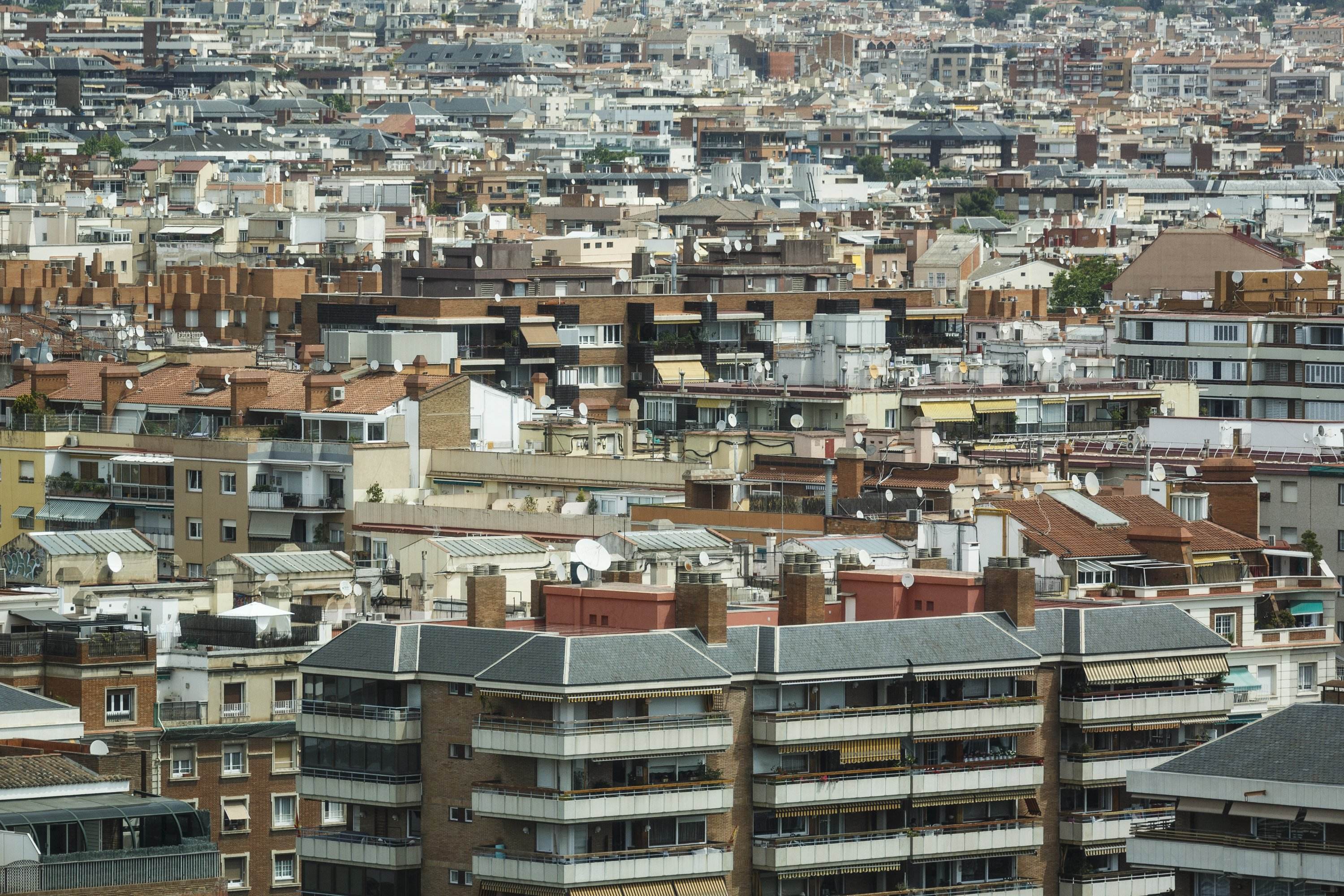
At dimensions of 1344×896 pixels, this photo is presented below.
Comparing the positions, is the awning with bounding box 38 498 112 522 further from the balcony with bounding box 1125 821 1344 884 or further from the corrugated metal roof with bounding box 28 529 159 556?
the balcony with bounding box 1125 821 1344 884

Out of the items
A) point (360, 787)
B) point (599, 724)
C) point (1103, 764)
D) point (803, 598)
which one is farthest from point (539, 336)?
point (599, 724)

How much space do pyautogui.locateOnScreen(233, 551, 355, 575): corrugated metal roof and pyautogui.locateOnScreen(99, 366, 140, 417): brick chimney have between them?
63.3ft

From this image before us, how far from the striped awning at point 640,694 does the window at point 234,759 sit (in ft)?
28.0

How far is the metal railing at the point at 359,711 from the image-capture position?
5200cm

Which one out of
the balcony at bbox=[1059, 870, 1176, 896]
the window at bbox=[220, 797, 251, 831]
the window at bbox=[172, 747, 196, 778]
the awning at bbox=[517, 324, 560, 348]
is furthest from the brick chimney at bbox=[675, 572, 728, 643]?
the awning at bbox=[517, 324, 560, 348]

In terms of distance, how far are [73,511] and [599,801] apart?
34857mm

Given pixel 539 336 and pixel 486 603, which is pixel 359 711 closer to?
pixel 486 603

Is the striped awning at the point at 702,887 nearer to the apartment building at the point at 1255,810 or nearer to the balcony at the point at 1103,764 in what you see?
the balcony at the point at 1103,764

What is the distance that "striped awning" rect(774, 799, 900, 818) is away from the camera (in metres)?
51.9

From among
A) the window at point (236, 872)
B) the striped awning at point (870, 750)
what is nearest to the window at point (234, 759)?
the window at point (236, 872)

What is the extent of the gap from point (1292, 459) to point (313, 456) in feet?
60.0

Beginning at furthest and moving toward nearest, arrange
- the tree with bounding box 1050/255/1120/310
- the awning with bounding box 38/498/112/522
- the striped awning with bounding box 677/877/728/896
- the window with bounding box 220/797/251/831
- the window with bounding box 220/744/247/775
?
the tree with bounding box 1050/255/1120/310
the awning with bounding box 38/498/112/522
the window with bounding box 220/744/247/775
the window with bounding box 220/797/251/831
the striped awning with bounding box 677/877/728/896

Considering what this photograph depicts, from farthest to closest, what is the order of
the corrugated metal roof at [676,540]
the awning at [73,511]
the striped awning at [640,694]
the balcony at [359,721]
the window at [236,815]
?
1. the awning at [73,511]
2. the corrugated metal roof at [676,540]
3. the window at [236,815]
4. the balcony at [359,721]
5. the striped awning at [640,694]

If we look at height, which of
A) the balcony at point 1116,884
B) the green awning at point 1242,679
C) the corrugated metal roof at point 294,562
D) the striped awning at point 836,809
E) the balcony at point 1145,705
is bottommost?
the balcony at point 1116,884
